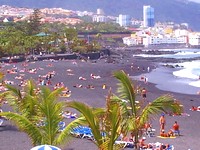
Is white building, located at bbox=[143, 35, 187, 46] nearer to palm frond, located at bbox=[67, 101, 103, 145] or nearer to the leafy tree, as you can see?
the leafy tree

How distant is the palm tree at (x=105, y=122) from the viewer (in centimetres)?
633

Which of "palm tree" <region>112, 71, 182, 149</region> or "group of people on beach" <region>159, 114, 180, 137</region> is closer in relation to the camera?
"palm tree" <region>112, 71, 182, 149</region>

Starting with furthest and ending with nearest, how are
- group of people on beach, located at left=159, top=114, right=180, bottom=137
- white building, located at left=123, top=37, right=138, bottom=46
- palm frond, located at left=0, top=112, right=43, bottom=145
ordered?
white building, located at left=123, top=37, right=138, bottom=46, group of people on beach, located at left=159, top=114, right=180, bottom=137, palm frond, located at left=0, top=112, right=43, bottom=145

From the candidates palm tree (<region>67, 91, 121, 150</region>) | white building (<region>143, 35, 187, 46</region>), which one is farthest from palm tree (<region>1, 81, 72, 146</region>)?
white building (<region>143, 35, 187, 46</region>)

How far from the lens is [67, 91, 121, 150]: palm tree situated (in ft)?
20.8

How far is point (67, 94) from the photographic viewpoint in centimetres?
2572

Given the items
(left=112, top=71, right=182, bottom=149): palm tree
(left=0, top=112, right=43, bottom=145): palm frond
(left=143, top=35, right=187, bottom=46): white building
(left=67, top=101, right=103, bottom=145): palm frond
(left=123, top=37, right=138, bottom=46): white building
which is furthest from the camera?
(left=143, top=35, right=187, bottom=46): white building

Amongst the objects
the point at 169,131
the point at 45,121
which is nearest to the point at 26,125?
the point at 45,121

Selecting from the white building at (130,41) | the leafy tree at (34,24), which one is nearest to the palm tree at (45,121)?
the leafy tree at (34,24)

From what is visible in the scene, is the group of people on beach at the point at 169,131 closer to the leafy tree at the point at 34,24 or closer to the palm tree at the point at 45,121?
the palm tree at the point at 45,121

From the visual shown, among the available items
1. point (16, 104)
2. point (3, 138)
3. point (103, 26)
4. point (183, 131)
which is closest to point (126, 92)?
point (16, 104)

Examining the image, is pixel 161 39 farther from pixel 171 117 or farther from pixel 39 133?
pixel 39 133

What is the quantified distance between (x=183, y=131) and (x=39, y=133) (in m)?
11.0

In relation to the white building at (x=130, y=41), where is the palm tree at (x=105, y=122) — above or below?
above
